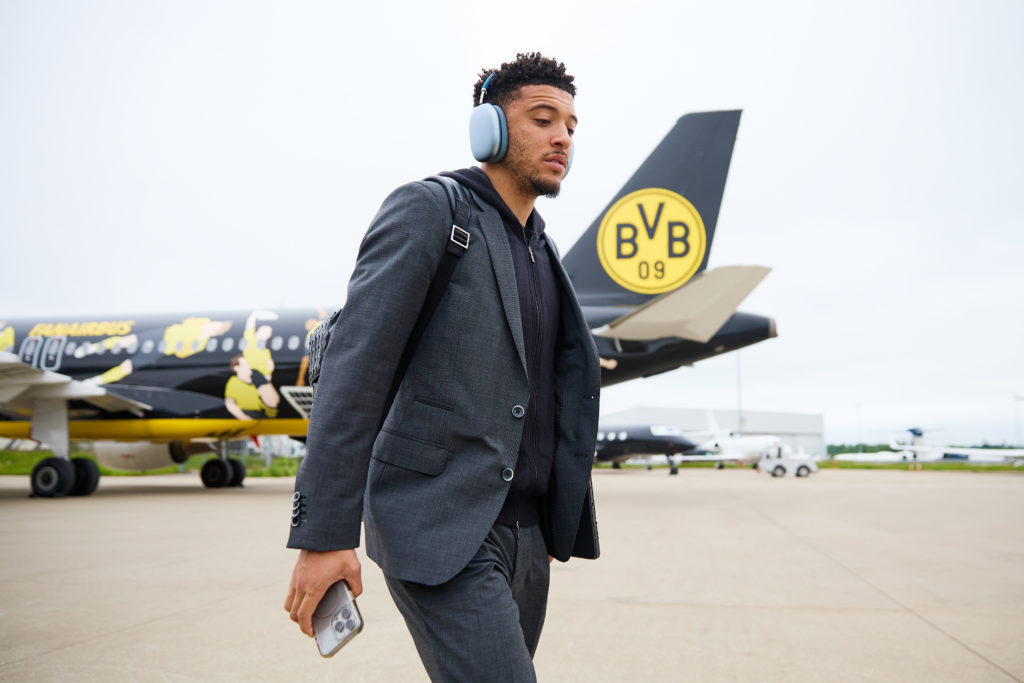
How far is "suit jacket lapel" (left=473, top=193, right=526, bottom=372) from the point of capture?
1.60m

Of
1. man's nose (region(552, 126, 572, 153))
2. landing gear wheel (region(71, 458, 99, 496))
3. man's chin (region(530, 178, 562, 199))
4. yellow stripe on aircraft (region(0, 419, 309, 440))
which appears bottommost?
landing gear wheel (region(71, 458, 99, 496))

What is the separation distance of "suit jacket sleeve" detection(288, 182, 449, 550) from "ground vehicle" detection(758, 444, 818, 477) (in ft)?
94.6

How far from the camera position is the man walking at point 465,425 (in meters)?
1.39

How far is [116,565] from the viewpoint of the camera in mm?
5484

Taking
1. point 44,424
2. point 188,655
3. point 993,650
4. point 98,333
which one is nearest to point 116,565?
point 188,655

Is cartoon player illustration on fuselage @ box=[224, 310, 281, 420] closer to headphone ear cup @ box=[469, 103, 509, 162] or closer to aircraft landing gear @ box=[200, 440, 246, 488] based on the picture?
aircraft landing gear @ box=[200, 440, 246, 488]

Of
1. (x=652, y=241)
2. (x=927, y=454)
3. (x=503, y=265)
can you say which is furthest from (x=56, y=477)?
(x=927, y=454)

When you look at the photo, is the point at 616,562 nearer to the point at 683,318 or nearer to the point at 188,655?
the point at 188,655

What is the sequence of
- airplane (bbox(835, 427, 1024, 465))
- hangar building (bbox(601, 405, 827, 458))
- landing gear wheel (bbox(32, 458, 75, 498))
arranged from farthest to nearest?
hangar building (bbox(601, 405, 827, 458)), airplane (bbox(835, 427, 1024, 465)), landing gear wheel (bbox(32, 458, 75, 498))

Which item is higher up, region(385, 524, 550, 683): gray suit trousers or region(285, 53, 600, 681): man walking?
region(285, 53, 600, 681): man walking

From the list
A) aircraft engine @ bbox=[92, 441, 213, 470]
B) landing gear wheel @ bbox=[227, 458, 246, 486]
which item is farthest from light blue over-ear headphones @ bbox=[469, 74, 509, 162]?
landing gear wheel @ bbox=[227, 458, 246, 486]

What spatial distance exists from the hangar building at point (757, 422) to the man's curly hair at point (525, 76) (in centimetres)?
6894

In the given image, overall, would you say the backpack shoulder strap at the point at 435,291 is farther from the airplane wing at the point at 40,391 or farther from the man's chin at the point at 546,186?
the airplane wing at the point at 40,391

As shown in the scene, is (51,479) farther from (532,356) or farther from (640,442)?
(640,442)
